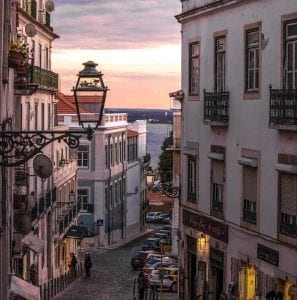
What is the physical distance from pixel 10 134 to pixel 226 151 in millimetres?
12757

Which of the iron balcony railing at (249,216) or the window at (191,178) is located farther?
the window at (191,178)

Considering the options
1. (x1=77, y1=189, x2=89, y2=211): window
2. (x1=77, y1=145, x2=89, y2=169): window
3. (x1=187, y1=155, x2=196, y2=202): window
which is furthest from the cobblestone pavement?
(x1=77, y1=145, x2=89, y2=169): window

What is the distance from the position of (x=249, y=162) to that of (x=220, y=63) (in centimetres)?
349

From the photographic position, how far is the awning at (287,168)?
18391 millimetres

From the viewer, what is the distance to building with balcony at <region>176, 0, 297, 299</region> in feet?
62.6

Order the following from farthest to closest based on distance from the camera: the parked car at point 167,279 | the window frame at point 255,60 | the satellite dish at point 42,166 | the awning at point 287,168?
1. the parked car at point 167,279
2. the window frame at point 255,60
3. the awning at point 287,168
4. the satellite dish at point 42,166

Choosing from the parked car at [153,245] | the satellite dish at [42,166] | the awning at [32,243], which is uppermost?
the satellite dish at [42,166]

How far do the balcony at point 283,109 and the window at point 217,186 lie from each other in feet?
13.2

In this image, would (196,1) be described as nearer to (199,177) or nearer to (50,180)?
(199,177)

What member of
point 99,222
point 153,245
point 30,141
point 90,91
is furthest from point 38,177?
point 30,141

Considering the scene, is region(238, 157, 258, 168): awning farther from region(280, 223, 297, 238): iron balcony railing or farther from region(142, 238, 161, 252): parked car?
region(142, 238, 161, 252): parked car

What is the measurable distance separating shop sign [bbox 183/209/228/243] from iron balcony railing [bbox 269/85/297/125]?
4.49 metres

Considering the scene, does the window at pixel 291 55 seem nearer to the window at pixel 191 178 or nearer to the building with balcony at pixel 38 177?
the window at pixel 191 178

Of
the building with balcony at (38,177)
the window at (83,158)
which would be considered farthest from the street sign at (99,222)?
the building with balcony at (38,177)
